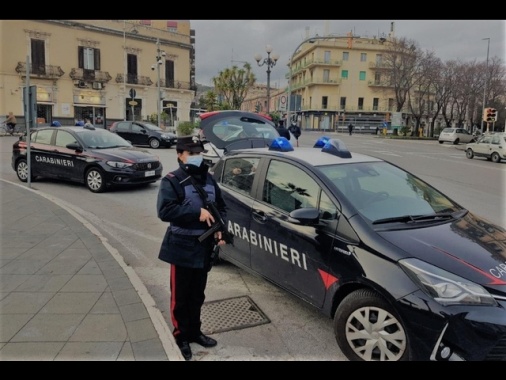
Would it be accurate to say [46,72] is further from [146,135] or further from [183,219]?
[183,219]

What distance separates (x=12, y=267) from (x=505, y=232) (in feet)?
16.9

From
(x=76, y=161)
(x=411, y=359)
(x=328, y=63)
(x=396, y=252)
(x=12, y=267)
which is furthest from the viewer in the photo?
(x=328, y=63)

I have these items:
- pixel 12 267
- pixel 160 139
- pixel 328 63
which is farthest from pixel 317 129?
pixel 12 267

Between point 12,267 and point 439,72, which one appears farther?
point 439,72

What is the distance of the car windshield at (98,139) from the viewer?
33.2 ft

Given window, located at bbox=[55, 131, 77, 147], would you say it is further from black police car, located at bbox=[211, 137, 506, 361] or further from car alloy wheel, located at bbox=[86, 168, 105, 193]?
black police car, located at bbox=[211, 137, 506, 361]

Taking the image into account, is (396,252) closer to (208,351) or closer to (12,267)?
(208,351)

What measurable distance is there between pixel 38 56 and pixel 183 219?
4617 cm

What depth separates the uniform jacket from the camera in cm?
295

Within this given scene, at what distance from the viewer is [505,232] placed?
3641 millimetres

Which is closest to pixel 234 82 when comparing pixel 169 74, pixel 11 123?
pixel 169 74

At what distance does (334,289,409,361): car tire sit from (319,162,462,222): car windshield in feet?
2.23

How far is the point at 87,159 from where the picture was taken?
974 cm

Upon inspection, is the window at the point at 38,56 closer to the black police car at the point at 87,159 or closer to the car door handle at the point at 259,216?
the black police car at the point at 87,159
